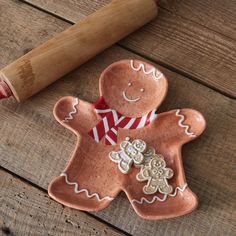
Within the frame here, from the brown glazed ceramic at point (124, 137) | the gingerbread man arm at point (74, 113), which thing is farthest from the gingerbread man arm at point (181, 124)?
the gingerbread man arm at point (74, 113)

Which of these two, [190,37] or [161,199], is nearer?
[161,199]

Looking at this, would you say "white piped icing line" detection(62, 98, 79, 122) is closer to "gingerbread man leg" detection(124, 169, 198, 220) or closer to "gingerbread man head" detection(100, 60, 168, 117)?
"gingerbread man head" detection(100, 60, 168, 117)

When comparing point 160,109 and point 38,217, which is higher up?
point 160,109

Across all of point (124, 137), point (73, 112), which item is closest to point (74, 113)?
point (73, 112)

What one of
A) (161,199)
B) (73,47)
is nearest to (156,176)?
(161,199)

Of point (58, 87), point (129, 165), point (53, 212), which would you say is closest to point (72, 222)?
point (53, 212)

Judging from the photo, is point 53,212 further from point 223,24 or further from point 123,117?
point 223,24

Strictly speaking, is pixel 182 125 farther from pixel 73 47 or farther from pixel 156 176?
pixel 73 47
